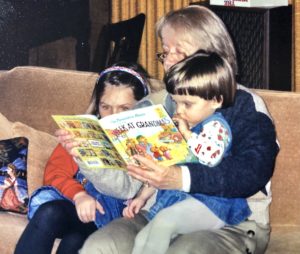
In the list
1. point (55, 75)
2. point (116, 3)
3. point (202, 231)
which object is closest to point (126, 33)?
point (55, 75)

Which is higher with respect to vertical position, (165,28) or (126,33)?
(165,28)

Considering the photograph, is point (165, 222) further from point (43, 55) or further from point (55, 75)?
point (43, 55)

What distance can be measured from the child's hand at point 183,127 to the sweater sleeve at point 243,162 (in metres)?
0.11

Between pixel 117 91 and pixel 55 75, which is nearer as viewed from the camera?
pixel 117 91

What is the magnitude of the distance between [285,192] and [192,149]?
62 cm

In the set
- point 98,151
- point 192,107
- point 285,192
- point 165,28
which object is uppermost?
point 165,28

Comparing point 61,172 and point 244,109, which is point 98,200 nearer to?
point 61,172

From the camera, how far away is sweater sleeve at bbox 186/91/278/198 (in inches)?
59.9

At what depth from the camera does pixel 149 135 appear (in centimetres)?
157

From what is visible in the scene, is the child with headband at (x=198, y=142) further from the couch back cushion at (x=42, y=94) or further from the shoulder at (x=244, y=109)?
the couch back cushion at (x=42, y=94)

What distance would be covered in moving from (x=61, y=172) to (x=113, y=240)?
1.63 ft

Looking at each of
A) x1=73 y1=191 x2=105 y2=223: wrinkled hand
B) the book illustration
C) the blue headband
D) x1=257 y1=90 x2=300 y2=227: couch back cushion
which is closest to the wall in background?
the book illustration

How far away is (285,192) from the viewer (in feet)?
6.73

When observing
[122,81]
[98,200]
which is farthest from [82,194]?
[122,81]
